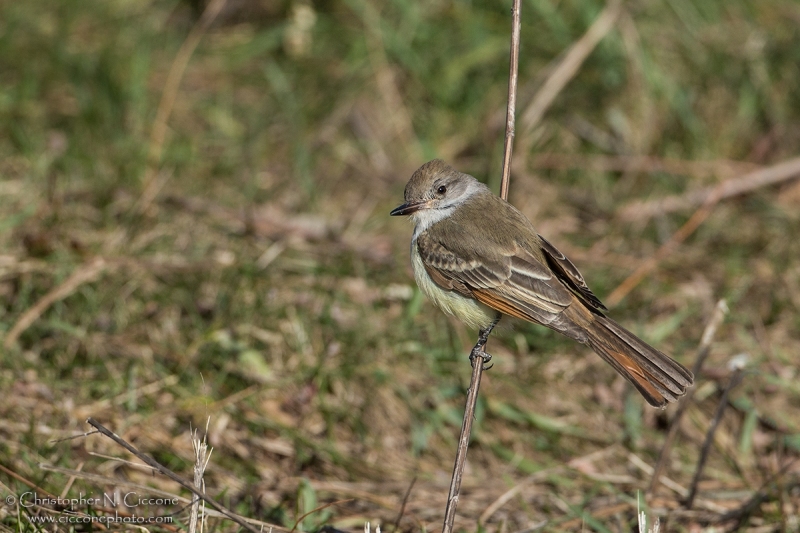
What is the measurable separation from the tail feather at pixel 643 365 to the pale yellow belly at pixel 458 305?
526 millimetres

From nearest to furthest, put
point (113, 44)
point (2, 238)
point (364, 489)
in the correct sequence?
point (364, 489)
point (2, 238)
point (113, 44)

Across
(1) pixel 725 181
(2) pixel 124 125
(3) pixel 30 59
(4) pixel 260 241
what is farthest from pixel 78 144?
(1) pixel 725 181

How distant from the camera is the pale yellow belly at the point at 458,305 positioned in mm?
4281

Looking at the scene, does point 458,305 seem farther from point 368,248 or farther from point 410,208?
point 368,248

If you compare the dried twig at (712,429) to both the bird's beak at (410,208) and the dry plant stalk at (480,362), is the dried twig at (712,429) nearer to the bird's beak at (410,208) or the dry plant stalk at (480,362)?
the dry plant stalk at (480,362)

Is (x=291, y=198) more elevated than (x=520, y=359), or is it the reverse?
(x=291, y=198)

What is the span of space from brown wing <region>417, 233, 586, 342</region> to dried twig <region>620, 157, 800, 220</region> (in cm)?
310

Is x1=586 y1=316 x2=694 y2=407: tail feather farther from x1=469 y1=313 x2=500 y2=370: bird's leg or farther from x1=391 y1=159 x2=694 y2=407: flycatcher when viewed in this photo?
x1=469 y1=313 x2=500 y2=370: bird's leg

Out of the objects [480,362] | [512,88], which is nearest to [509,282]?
[480,362]

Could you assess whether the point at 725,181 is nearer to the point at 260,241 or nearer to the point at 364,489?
the point at 260,241

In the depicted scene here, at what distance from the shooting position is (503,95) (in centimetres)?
758

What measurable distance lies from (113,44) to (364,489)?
15.1ft

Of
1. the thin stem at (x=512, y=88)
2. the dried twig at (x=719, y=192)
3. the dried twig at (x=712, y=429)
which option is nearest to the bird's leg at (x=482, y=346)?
the thin stem at (x=512, y=88)

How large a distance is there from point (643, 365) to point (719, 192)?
12.2ft
